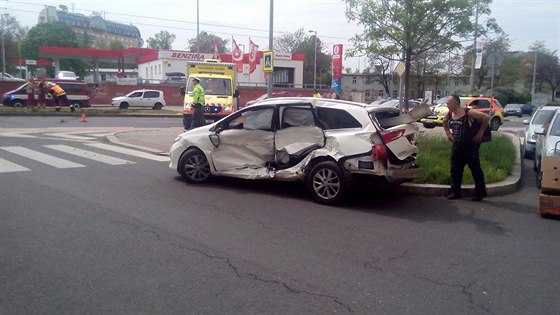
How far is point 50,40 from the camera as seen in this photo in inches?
3211

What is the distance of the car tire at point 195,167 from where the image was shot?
952 centimetres

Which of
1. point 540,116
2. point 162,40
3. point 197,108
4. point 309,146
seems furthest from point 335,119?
→ point 162,40

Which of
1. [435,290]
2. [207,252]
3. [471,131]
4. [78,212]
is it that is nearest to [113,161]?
[78,212]

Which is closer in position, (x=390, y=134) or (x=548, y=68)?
(x=390, y=134)

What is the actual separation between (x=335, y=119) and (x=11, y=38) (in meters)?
83.4

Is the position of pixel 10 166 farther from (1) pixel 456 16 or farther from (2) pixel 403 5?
(1) pixel 456 16

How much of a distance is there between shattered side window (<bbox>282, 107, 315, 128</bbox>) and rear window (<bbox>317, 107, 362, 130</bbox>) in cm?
18

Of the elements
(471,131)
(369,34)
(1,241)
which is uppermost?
(369,34)

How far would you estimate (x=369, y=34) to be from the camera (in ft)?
47.6

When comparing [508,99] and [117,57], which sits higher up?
[117,57]

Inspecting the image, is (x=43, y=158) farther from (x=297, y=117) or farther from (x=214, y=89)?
(x=214, y=89)

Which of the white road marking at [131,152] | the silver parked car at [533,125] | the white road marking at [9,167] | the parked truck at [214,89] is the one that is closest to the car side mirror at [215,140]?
the white road marking at [131,152]

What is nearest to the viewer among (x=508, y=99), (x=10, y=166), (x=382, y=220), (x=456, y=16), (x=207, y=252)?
(x=207, y=252)

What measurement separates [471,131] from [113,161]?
26.1ft
